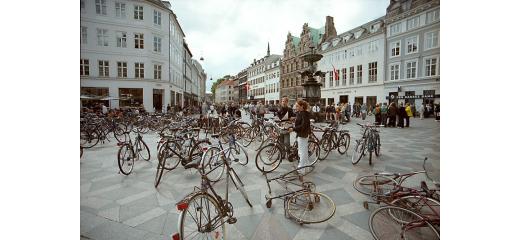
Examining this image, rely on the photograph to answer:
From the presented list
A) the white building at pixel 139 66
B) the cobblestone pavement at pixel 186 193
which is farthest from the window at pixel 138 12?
the cobblestone pavement at pixel 186 193

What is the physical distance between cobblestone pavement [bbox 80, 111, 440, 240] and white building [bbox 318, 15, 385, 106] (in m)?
14.5

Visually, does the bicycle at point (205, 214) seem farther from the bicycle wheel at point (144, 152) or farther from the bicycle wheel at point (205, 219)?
the bicycle wheel at point (144, 152)

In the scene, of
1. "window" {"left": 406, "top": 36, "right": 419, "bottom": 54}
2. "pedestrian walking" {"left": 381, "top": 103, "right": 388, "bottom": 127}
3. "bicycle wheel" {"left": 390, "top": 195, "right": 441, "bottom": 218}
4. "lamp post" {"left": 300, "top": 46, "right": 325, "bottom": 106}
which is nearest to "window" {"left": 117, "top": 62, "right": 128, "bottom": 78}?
"lamp post" {"left": 300, "top": 46, "right": 325, "bottom": 106}

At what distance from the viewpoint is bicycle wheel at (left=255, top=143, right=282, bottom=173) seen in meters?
4.93

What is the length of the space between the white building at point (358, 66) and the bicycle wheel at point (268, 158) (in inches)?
569

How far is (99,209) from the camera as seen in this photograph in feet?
9.97

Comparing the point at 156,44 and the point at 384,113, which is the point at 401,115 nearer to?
the point at 384,113

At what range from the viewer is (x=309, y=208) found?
2.89 m

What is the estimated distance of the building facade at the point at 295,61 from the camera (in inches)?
1478

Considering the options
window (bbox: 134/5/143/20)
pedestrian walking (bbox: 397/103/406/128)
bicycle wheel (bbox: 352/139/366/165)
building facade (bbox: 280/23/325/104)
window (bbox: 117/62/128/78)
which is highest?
building facade (bbox: 280/23/325/104)

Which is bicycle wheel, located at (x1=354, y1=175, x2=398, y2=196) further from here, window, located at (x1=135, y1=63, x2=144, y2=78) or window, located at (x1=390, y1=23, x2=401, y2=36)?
window, located at (x1=135, y1=63, x2=144, y2=78)
